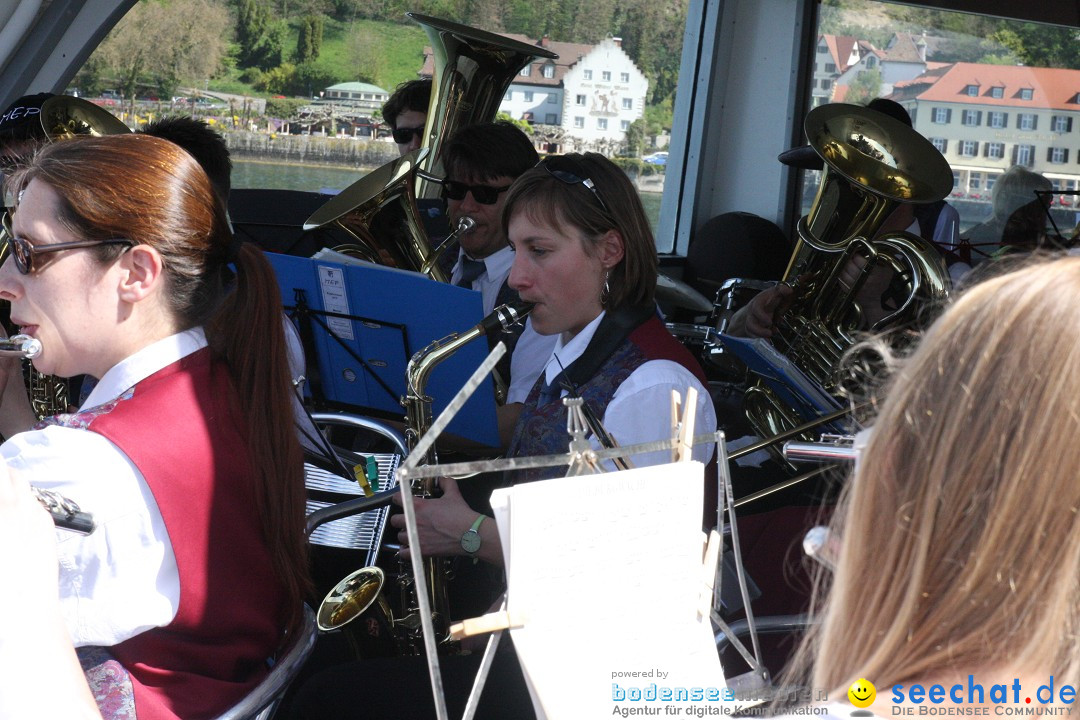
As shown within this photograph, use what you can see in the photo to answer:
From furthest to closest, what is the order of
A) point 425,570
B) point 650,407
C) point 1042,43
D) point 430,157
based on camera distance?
point 1042,43, point 430,157, point 425,570, point 650,407

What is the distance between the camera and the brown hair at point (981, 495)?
691 millimetres

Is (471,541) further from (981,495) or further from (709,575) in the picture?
(981,495)

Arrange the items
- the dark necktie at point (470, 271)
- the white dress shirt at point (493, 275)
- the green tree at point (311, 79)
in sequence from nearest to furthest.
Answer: the white dress shirt at point (493, 275), the dark necktie at point (470, 271), the green tree at point (311, 79)

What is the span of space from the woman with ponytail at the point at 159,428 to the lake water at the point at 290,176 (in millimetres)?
2939

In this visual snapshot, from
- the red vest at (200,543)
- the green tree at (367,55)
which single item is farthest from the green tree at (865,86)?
the red vest at (200,543)

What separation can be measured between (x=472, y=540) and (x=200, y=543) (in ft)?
2.17

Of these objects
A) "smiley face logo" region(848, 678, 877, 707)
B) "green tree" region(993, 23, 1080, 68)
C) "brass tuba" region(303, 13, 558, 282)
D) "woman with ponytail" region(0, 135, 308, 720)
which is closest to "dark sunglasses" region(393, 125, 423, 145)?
"brass tuba" region(303, 13, 558, 282)

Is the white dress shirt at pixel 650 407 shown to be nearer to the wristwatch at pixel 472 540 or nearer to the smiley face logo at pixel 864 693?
the wristwatch at pixel 472 540

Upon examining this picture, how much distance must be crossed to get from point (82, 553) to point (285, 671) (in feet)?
1.11

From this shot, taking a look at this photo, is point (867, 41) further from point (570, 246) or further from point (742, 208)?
point (570, 246)

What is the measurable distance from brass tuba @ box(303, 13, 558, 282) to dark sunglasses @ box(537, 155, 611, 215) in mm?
892

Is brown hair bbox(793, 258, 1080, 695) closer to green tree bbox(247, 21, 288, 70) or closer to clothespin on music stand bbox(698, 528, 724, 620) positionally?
clothespin on music stand bbox(698, 528, 724, 620)

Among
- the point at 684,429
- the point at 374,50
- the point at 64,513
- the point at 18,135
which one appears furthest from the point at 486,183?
the point at 374,50

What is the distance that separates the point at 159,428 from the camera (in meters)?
1.27
